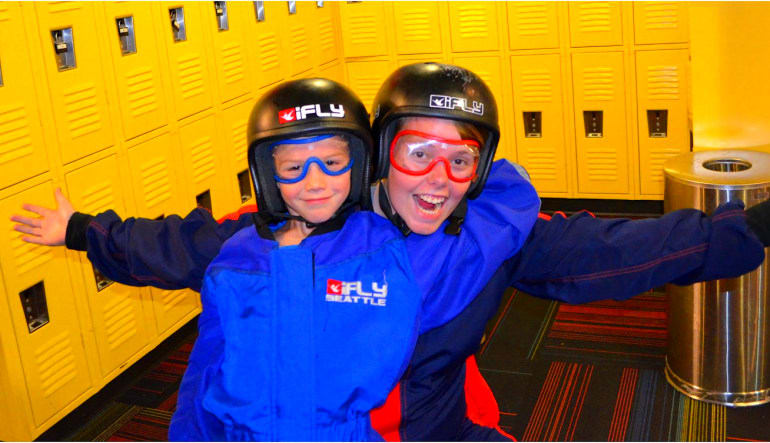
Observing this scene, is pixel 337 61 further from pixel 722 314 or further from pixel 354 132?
pixel 354 132

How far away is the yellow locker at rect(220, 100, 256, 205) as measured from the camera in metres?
5.02

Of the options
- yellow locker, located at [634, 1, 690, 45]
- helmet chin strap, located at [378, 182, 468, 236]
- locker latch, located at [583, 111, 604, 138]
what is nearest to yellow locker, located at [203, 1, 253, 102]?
locker latch, located at [583, 111, 604, 138]

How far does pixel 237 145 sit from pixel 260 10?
85cm

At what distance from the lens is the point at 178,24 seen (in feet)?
15.1

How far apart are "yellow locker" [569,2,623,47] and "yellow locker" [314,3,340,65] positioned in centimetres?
164

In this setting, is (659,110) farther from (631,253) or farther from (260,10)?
(631,253)

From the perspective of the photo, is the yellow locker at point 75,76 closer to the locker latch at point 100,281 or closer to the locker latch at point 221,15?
the locker latch at point 100,281

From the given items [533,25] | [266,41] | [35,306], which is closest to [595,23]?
[533,25]

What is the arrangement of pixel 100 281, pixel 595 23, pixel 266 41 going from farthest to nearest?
1. pixel 595 23
2. pixel 266 41
3. pixel 100 281

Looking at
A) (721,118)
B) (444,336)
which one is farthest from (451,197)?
(721,118)

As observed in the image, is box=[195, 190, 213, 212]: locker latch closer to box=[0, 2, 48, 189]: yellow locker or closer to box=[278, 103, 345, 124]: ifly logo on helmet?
box=[0, 2, 48, 189]: yellow locker

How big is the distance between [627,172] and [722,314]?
2316 mm

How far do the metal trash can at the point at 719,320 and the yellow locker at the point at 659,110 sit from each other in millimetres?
1821

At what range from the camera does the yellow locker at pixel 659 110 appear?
555 cm
